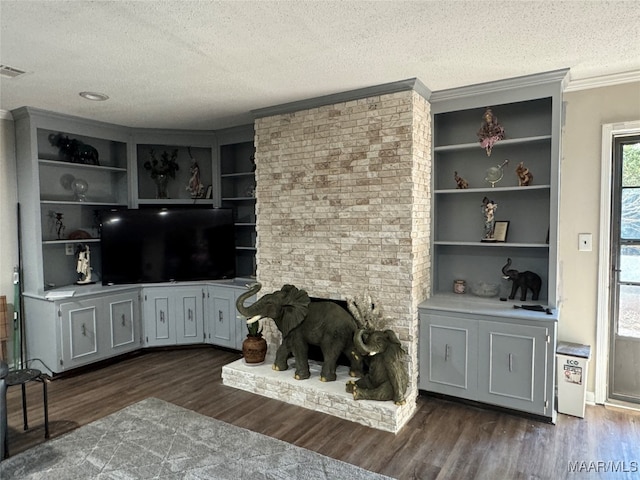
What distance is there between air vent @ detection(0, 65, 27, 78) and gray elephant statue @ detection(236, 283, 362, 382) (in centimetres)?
239

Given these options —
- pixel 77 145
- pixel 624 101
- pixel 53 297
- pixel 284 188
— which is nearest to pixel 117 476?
pixel 53 297

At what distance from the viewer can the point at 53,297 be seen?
3.91 metres

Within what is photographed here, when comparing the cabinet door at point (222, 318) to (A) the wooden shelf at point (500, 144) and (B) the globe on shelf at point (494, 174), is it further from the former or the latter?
(B) the globe on shelf at point (494, 174)

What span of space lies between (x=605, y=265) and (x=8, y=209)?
552 centimetres

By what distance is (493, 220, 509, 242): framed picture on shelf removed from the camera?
357cm

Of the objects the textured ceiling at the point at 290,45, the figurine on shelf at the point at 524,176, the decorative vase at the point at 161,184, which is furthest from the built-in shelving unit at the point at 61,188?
the figurine on shelf at the point at 524,176

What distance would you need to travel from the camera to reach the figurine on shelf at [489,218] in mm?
3574

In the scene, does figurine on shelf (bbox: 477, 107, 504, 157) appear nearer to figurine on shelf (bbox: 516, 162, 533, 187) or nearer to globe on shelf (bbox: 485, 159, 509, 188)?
globe on shelf (bbox: 485, 159, 509, 188)

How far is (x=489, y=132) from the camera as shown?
3.43m

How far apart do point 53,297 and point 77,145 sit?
171 cm

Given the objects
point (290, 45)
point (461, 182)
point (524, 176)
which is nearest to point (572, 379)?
point (524, 176)

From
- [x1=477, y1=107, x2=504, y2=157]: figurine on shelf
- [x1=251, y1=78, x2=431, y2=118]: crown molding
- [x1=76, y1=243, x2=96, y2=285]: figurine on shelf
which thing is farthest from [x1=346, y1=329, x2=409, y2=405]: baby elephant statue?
[x1=76, y1=243, x2=96, y2=285]: figurine on shelf

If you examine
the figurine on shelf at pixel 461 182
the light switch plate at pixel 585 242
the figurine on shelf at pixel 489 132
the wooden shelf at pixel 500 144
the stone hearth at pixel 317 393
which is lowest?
the stone hearth at pixel 317 393

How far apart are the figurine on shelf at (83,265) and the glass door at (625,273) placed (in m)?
5.18
